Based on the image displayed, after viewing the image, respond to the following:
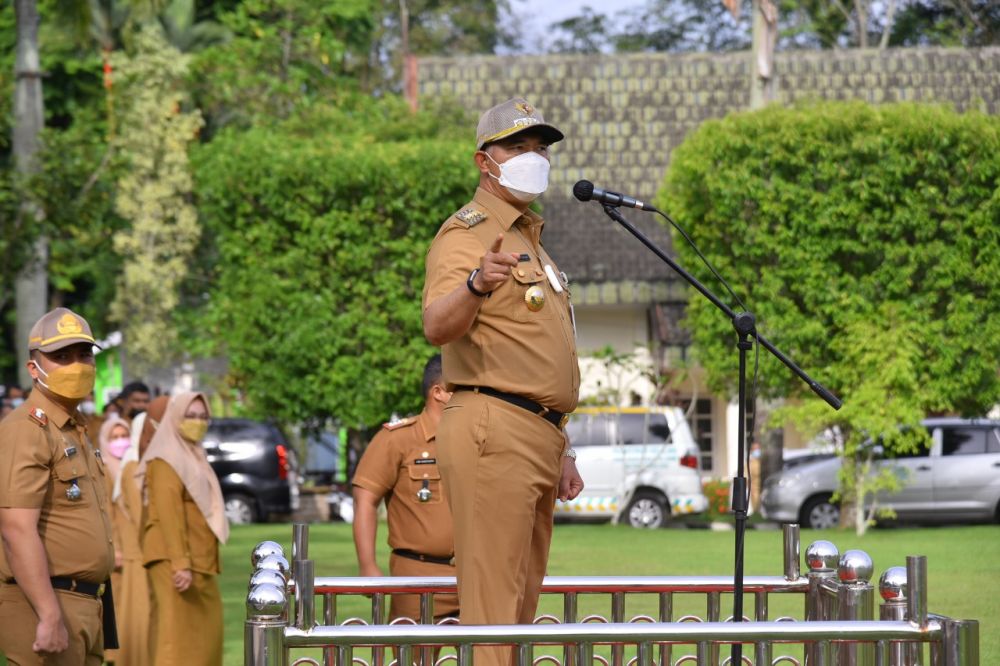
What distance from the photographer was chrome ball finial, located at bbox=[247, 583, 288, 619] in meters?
4.48

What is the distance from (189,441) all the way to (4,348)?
32.8m

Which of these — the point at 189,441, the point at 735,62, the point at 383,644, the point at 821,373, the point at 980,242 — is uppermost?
the point at 735,62

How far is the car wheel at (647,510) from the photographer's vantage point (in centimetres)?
2773

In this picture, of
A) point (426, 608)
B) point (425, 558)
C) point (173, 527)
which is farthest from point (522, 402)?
point (173, 527)

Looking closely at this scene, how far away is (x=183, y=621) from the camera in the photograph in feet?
32.4

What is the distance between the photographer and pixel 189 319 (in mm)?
37438

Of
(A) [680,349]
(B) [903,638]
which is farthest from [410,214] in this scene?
(B) [903,638]

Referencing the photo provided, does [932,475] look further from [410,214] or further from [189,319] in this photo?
[189,319]

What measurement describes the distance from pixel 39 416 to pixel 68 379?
218 mm

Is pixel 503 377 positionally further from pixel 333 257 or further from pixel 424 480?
pixel 333 257

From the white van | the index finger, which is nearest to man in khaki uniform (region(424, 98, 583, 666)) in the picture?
the index finger

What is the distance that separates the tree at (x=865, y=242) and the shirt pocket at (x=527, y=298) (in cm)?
1935

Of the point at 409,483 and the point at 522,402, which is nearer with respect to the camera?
the point at 522,402

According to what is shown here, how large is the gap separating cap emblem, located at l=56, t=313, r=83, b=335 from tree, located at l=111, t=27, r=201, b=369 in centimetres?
3209
